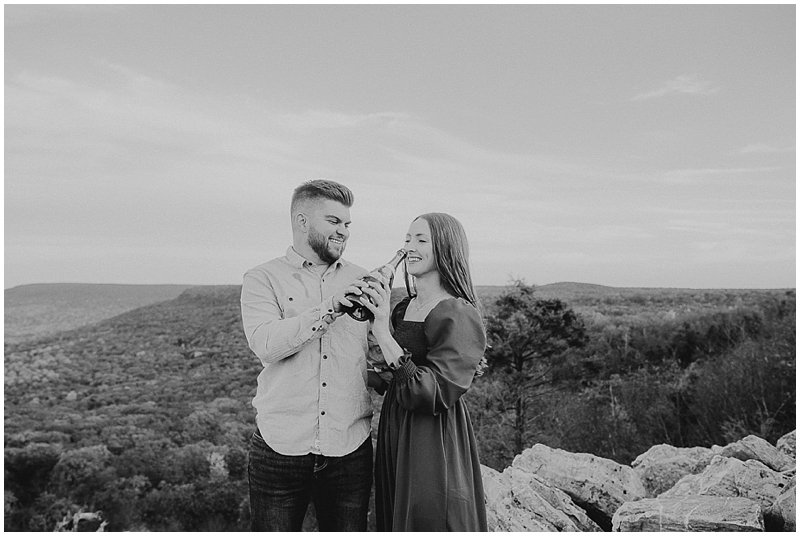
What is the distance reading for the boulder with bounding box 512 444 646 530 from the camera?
18.2 ft

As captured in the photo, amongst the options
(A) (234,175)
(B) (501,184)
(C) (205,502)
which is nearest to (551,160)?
(B) (501,184)

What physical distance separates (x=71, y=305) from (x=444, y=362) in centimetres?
1895

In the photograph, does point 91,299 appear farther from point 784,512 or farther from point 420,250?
point 420,250

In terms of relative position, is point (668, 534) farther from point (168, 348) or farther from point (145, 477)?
point (168, 348)

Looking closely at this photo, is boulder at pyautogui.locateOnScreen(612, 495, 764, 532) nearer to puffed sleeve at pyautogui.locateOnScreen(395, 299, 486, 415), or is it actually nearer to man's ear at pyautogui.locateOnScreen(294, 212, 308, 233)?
puffed sleeve at pyautogui.locateOnScreen(395, 299, 486, 415)

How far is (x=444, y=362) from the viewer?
2.71m

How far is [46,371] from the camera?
18953mm

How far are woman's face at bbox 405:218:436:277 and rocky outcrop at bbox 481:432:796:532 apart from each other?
7.85 feet

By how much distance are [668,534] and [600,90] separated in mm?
11284

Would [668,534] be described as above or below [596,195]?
below

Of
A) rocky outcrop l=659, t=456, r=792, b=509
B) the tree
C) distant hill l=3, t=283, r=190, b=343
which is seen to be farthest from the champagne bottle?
distant hill l=3, t=283, r=190, b=343

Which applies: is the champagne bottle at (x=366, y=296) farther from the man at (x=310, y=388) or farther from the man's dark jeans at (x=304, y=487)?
the man's dark jeans at (x=304, y=487)

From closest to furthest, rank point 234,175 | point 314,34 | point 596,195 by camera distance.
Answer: point 314,34, point 234,175, point 596,195

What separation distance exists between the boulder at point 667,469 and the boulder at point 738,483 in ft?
2.35
